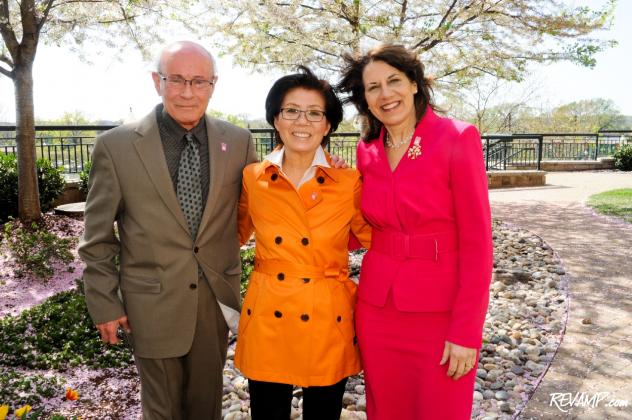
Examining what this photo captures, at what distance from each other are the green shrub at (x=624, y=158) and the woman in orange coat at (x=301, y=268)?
2247 cm

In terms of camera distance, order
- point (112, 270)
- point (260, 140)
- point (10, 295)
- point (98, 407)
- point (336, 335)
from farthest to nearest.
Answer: point (260, 140)
point (10, 295)
point (98, 407)
point (112, 270)
point (336, 335)

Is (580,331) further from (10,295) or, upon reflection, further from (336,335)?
(10,295)

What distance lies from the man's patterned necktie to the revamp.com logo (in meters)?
2.49

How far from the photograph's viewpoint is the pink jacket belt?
2.17m

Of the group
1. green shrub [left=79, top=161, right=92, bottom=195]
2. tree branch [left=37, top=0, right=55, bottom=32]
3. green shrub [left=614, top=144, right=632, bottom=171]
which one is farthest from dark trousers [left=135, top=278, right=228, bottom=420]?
green shrub [left=614, top=144, right=632, bottom=171]

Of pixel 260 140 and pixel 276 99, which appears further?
pixel 260 140

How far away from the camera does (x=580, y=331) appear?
4.49m

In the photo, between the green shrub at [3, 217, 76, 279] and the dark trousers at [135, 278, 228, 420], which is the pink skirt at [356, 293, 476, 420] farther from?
the green shrub at [3, 217, 76, 279]

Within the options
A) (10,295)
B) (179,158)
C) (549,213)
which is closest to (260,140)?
(549,213)

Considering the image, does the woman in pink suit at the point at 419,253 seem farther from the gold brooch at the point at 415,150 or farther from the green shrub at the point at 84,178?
the green shrub at the point at 84,178

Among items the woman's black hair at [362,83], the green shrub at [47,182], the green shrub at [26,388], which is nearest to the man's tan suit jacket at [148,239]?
the woman's black hair at [362,83]

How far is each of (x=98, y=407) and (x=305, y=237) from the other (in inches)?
92.1

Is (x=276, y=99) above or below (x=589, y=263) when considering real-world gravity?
Result: above

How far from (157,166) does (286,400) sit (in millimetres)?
1229
